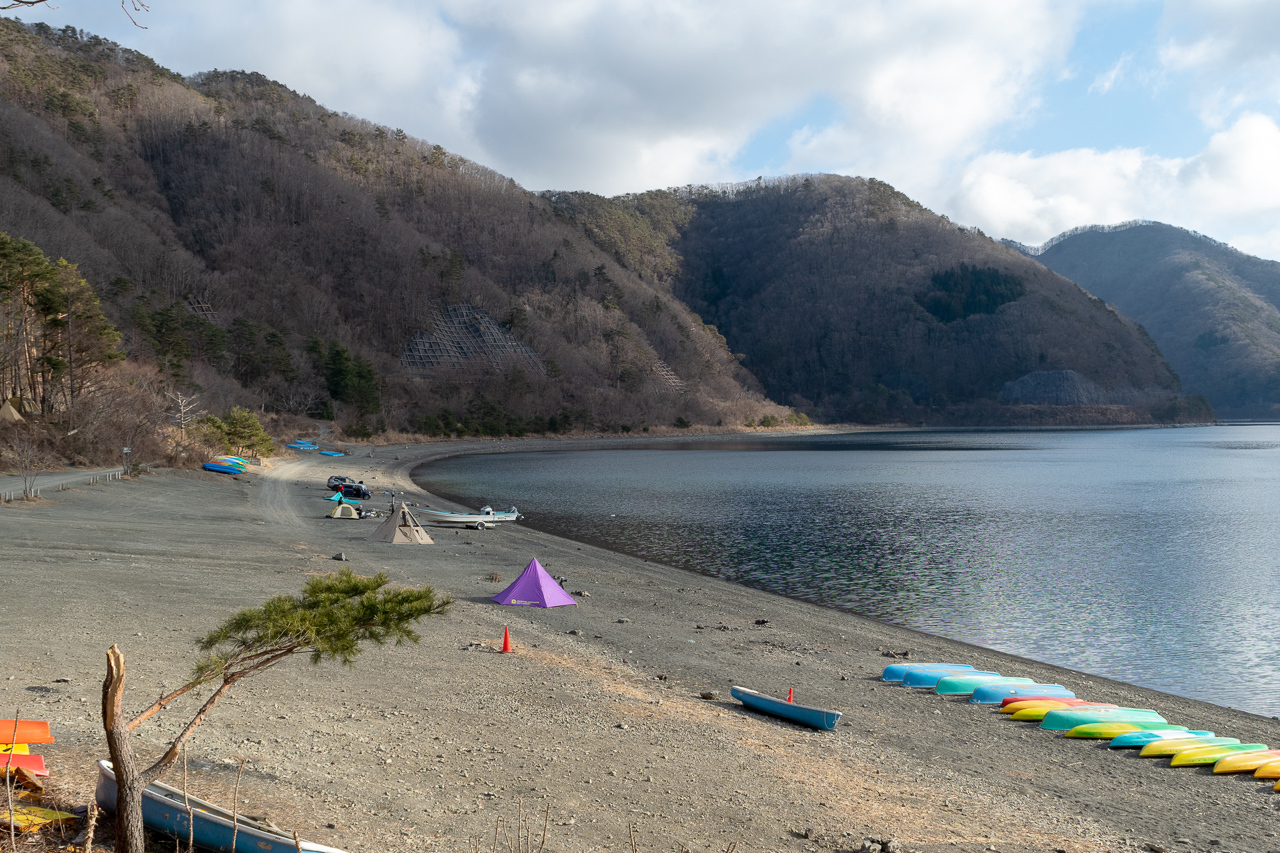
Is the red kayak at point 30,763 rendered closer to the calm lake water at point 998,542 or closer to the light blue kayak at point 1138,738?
the light blue kayak at point 1138,738

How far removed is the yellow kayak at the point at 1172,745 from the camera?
9.05m

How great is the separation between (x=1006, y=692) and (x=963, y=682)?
553 mm

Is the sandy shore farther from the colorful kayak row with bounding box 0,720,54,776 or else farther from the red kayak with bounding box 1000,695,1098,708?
the red kayak with bounding box 1000,695,1098,708

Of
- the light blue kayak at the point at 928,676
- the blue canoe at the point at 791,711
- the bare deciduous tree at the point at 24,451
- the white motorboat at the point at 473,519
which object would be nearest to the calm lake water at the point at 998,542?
the white motorboat at the point at 473,519

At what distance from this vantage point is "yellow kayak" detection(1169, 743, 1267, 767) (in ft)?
28.7

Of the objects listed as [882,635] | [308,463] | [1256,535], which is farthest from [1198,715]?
[308,463]

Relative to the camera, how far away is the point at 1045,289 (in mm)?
181250

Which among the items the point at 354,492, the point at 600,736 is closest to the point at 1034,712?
the point at 600,736

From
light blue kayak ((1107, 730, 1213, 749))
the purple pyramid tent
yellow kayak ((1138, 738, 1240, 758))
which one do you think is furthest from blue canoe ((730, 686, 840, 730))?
the purple pyramid tent

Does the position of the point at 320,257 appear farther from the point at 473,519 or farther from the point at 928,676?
the point at 928,676

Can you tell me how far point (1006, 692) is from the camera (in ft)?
35.8

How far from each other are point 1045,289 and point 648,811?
198033 mm

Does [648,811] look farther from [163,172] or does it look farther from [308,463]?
[163,172]

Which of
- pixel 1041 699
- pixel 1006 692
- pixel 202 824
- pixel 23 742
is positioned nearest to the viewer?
pixel 202 824
